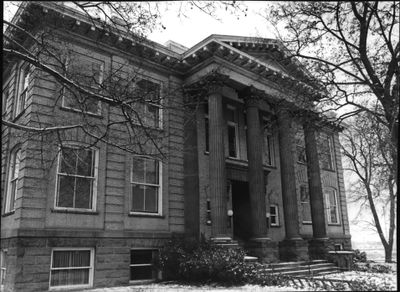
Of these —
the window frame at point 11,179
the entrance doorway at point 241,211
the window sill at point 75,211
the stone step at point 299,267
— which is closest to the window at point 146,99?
the window sill at point 75,211

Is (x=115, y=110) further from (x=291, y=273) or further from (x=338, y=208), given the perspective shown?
(x=338, y=208)

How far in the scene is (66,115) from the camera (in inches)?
583

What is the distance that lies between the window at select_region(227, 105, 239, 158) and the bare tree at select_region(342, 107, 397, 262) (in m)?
5.83

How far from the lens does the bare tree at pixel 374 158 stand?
1092cm

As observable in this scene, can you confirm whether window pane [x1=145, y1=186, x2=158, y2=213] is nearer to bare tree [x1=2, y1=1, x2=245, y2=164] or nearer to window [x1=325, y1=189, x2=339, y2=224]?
bare tree [x1=2, y1=1, x2=245, y2=164]

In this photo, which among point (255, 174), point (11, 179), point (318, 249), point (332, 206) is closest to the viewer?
point (11, 179)

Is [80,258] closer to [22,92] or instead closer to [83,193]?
[83,193]

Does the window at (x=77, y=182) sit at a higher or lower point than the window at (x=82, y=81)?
lower

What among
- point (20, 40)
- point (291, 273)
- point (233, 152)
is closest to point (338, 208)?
point (233, 152)

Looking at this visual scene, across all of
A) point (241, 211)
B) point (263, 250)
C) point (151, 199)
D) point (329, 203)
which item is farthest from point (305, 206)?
point (151, 199)

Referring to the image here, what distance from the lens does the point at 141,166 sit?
1661 centimetres

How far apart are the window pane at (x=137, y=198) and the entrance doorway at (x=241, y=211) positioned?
592cm

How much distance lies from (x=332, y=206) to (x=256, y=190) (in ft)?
39.1

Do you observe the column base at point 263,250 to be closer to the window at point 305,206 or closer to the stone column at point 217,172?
the stone column at point 217,172
